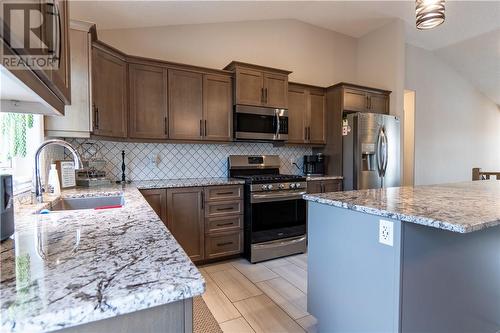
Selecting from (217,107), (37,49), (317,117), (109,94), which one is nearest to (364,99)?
(317,117)

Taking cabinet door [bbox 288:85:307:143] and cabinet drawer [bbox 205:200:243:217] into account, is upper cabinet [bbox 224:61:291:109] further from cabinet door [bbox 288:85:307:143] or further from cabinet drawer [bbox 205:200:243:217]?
cabinet drawer [bbox 205:200:243:217]

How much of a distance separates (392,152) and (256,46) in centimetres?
256

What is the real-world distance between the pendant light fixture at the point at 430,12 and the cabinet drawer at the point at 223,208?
2.39 meters

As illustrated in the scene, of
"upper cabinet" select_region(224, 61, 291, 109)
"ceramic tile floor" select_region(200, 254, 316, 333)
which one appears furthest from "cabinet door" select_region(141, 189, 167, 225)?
"upper cabinet" select_region(224, 61, 291, 109)

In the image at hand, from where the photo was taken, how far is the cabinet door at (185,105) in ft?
9.91

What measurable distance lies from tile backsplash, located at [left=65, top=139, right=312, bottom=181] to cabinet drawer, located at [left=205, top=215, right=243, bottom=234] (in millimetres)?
736

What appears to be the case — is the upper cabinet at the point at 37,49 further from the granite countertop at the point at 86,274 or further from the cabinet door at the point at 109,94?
the cabinet door at the point at 109,94

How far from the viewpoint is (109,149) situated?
303cm

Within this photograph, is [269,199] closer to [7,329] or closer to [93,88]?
[93,88]

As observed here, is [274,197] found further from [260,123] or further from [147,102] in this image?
[147,102]

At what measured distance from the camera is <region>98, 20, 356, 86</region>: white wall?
125 inches

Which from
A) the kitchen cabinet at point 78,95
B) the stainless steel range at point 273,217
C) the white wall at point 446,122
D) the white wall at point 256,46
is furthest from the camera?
the white wall at point 446,122

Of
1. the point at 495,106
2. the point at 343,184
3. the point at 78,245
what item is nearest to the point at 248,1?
the point at 343,184

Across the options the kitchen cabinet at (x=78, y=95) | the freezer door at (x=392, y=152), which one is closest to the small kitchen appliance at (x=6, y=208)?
the kitchen cabinet at (x=78, y=95)
